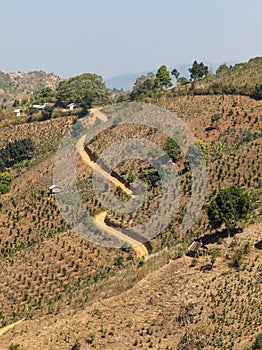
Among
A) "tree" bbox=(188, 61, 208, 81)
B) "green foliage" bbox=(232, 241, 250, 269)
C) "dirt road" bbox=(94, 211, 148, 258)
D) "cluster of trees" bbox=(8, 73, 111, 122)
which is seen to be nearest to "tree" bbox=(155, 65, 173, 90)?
"tree" bbox=(188, 61, 208, 81)

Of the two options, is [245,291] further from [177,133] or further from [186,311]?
[177,133]

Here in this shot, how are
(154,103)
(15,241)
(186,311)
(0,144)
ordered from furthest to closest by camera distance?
1. (0,144)
2. (154,103)
3. (15,241)
4. (186,311)

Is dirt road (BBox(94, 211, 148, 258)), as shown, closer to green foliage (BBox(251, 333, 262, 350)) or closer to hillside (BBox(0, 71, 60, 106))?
green foliage (BBox(251, 333, 262, 350))

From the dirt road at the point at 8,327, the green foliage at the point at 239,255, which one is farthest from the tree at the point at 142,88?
the dirt road at the point at 8,327

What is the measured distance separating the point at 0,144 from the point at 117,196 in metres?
39.1

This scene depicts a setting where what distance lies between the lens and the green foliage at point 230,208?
119ft

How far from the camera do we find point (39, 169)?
6831cm

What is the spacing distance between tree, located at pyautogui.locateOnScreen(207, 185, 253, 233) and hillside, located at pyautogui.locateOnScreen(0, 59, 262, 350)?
47.2 inches

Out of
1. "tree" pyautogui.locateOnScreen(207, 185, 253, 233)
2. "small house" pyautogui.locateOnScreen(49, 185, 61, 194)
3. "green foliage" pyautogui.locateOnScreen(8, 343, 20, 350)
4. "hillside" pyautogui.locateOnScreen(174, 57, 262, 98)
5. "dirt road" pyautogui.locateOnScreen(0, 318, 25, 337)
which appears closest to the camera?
"green foliage" pyautogui.locateOnScreen(8, 343, 20, 350)

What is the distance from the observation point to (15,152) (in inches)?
3024

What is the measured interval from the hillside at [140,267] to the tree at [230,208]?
120 cm

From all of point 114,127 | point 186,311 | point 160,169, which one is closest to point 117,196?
point 160,169

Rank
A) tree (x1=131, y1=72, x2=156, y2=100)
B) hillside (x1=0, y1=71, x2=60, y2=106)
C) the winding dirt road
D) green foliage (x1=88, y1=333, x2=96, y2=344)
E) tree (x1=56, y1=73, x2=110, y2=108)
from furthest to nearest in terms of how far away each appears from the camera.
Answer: hillside (x1=0, y1=71, x2=60, y2=106) → tree (x1=131, y1=72, x2=156, y2=100) → tree (x1=56, y1=73, x2=110, y2=108) → the winding dirt road → green foliage (x1=88, y1=333, x2=96, y2=344)

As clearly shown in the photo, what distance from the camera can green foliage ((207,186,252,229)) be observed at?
36.3m
